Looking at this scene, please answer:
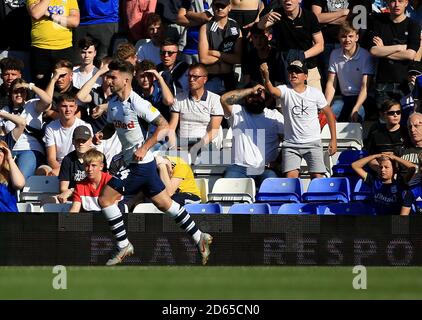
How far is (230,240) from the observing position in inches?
460

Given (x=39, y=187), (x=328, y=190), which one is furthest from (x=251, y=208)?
(x=39, y=187)

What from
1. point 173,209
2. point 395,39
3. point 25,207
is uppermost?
Result: point 395,39

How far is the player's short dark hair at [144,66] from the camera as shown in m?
14.3

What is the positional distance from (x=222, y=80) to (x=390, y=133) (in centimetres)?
257

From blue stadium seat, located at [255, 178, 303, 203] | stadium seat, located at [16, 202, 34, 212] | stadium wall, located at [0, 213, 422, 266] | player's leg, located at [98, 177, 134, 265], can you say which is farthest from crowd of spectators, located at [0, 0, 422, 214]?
player's leg, located at [98, 177, 134, 265]

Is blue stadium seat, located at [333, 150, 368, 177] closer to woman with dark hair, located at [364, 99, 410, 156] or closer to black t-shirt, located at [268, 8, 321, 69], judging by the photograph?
woman with dark hair, located at [364, 99, 410, 156]

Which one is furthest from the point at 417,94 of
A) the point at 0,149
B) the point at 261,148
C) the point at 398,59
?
the point at 0,149

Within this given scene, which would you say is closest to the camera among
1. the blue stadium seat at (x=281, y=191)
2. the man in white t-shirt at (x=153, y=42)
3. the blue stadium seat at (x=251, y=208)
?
the blue stadium seat at (x=251, y=208)

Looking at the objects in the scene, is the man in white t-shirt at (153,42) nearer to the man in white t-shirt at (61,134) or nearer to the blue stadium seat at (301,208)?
the man in white t-shirt at (61,134)

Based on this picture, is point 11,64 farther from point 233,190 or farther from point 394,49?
point 394,49

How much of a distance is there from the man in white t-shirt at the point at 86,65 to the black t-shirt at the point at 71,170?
66.2 inches

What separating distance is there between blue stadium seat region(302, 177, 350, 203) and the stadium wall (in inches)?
59.2

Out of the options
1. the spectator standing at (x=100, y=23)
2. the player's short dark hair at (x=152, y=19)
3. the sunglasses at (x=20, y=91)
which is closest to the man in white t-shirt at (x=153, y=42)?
the player's short dark hair at (x=152, y=19)

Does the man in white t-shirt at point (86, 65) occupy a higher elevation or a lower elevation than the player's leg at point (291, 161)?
higher
